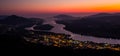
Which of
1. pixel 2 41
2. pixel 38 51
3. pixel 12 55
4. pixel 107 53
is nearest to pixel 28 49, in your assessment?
pixel 38 51

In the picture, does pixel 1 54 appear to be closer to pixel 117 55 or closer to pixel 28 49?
pixel 28 49

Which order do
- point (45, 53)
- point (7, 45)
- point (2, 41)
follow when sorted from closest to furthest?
1. point (45, 53)
2. point (7, 45)
3. point (2, 41)

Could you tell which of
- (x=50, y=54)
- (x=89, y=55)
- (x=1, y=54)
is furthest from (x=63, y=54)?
(x=1, y=54)

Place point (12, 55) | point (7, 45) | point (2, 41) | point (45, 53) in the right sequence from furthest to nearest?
point (2, 41) < point (7, 45) < point (45, 53) < point (12, 55)

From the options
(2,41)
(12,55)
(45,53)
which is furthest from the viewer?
(2,41)

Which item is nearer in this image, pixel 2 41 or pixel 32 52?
pixel 32 52

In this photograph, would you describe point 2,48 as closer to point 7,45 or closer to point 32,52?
point 7,45

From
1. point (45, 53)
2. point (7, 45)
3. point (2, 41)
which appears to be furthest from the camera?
point (2, 41)
